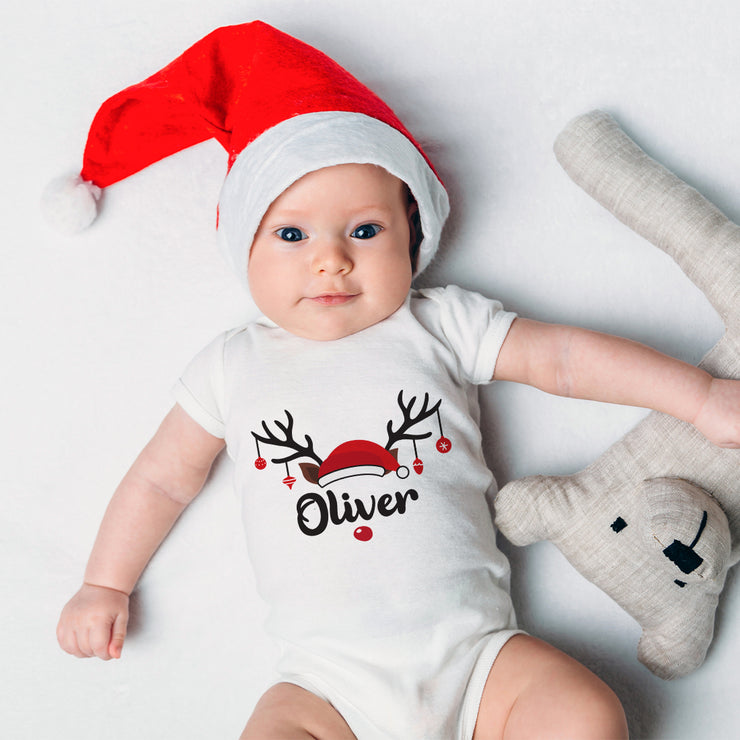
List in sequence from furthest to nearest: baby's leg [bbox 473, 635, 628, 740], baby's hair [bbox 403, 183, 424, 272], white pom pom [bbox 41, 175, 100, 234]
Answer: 1. white pom pom [bbox 41, 175, 100, 234]
2. baby's hair [bbox 403, 183, 424, 272]
3. baby's leg [bbox 473, 635, 628, 740]

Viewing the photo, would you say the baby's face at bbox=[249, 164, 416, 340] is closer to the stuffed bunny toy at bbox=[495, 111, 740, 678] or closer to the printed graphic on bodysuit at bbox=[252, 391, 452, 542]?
the printed graphic on bodysuit at bbox=[252, 391, 452, 542]

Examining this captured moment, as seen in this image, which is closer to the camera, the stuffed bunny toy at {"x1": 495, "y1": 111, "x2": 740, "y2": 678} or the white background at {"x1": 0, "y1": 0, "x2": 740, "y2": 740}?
the stuffed bunny toy at {"x1": 495, "y1": 111, "x2": 740, "y2": 678}

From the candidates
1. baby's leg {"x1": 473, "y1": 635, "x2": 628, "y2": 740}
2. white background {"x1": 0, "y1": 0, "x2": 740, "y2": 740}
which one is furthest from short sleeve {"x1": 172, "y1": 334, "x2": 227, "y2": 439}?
baby's leg {"x1": 473, "y1": 635, "x2": 628, "y2": 740}

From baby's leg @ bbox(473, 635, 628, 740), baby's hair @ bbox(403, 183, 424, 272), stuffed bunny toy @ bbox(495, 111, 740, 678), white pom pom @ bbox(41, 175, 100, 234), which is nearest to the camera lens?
baby's leg @ bbox(473, 635, 628, 740)

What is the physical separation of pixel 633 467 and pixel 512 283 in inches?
12.6

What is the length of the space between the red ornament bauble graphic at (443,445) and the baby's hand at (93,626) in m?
0.50

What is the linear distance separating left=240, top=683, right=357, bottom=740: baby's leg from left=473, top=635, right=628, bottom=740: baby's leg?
0.57 feet

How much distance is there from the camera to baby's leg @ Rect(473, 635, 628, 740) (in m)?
0.89

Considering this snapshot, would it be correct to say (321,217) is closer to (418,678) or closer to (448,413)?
Result: (448,413)

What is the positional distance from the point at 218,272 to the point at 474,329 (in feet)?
1.32

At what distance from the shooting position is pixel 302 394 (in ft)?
3.49

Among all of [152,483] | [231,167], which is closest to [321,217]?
[231,167]

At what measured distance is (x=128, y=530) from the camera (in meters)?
1.14

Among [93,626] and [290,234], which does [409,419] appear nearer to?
[290,234]
